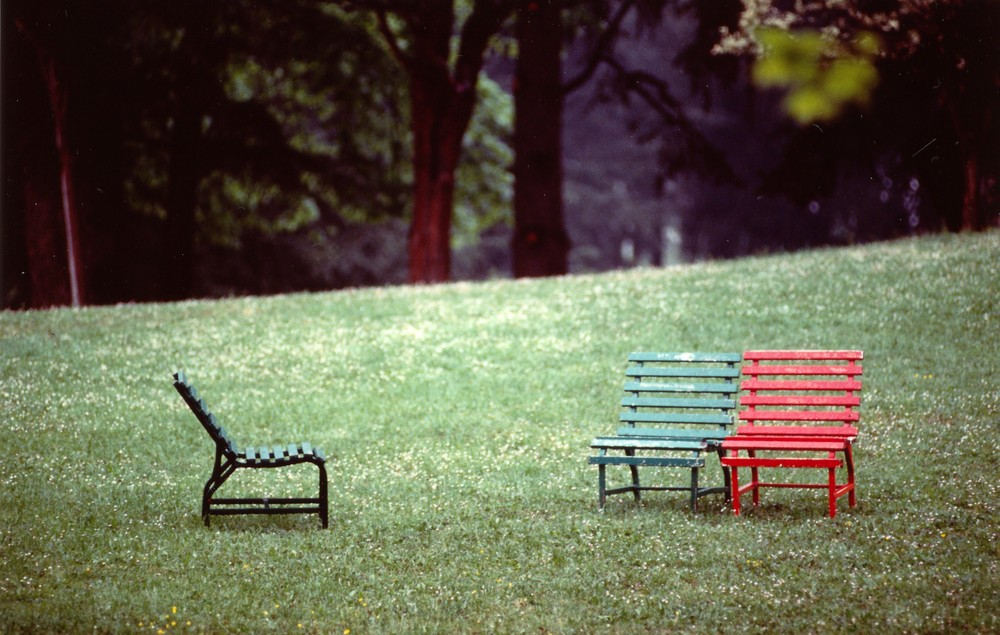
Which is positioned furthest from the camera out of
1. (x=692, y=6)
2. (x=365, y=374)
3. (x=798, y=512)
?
(x=692, y=6)

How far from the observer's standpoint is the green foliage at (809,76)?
2.61 m

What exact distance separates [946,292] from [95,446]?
37.2 ft

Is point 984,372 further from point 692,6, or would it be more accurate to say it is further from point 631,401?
point 692,6

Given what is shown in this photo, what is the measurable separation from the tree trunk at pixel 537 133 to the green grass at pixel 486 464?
291 cm

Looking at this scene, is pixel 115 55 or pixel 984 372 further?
pixel 115 55

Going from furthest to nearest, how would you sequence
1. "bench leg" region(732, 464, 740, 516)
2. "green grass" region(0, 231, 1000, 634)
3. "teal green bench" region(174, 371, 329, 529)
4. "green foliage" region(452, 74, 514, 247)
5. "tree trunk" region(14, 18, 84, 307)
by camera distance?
1. "green foliage" region(452, 74, 514, 247)
2. "tree trunk" region(14, 18, 84, 307)
3. "bench leg" region(732, 464, 740, 516)
4. "teal green bench" region(174, 371, 329, 529)
5. "green grass" region(0, 231, 1000, 634)

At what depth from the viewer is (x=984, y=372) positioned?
13.2 metres

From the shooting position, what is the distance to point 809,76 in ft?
8.62

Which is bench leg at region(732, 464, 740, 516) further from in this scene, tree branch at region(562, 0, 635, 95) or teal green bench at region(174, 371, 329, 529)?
tree branch at region(562, 0, 635, 95)

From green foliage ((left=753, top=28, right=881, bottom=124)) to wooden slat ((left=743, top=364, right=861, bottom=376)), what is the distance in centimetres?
689

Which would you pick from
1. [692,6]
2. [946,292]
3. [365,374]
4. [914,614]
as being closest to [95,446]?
[365,374]

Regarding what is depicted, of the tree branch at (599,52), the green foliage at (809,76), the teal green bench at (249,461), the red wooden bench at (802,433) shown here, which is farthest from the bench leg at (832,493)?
the tree branch at (599,52)

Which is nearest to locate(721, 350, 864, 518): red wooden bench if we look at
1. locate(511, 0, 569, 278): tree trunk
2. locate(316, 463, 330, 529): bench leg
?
locate(316, 463, 330, 529): bench leg

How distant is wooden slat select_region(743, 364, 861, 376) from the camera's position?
9430 millimetres
